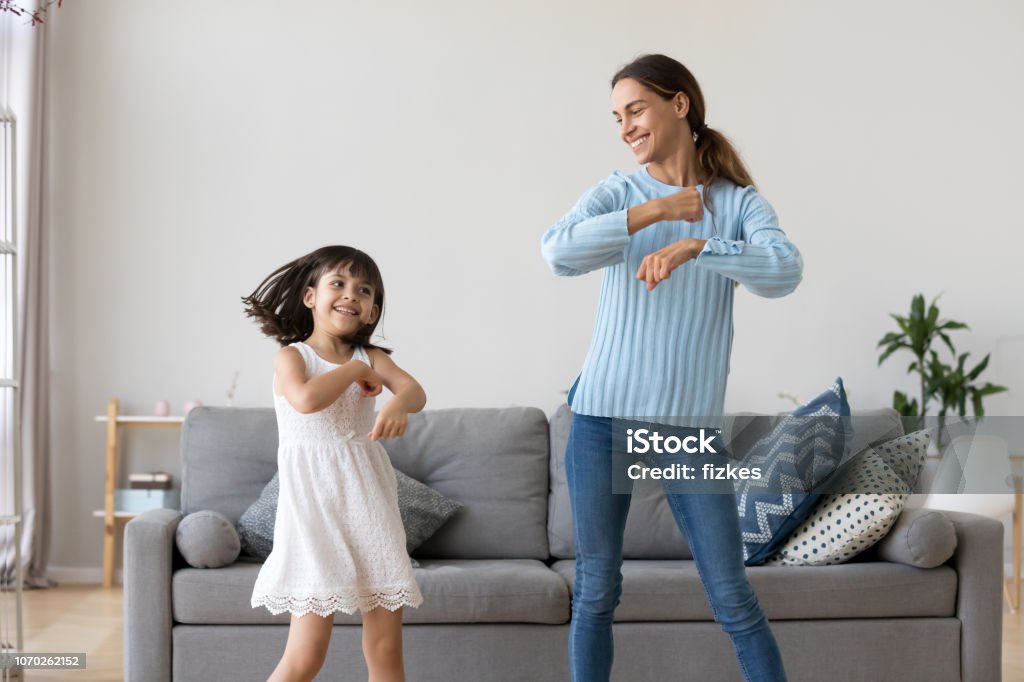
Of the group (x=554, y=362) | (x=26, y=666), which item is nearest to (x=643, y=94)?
(x=26, y=666)

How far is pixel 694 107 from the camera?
1854 mm

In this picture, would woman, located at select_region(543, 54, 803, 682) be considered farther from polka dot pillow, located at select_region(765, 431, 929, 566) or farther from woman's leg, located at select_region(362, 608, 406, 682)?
polka dot pillow, located at select_region(765, 431, 929, 566)

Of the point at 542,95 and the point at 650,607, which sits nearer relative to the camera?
the point at 650,607

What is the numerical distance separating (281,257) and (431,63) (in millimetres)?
1126

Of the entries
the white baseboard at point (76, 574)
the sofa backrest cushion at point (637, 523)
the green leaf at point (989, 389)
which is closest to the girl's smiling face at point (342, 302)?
the sofa backrest cushion at point (637, 523)

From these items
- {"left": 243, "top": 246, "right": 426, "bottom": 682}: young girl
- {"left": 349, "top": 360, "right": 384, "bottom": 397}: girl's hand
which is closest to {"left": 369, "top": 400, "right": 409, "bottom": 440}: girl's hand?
{"left": 243, "top": 246, "right": 426, "bottom": 682}: young girl

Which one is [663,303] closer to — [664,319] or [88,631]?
[664,319]

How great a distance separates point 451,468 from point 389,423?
1209 mm

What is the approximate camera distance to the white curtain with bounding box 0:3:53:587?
178 inches

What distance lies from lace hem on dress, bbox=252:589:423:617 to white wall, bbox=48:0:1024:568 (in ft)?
9.20

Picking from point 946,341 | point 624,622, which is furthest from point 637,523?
point 946,341

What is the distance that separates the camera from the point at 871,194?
192 inches

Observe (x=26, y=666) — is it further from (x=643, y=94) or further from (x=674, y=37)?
(x=674, y=37)

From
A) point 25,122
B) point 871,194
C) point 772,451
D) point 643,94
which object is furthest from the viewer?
point 871,194
